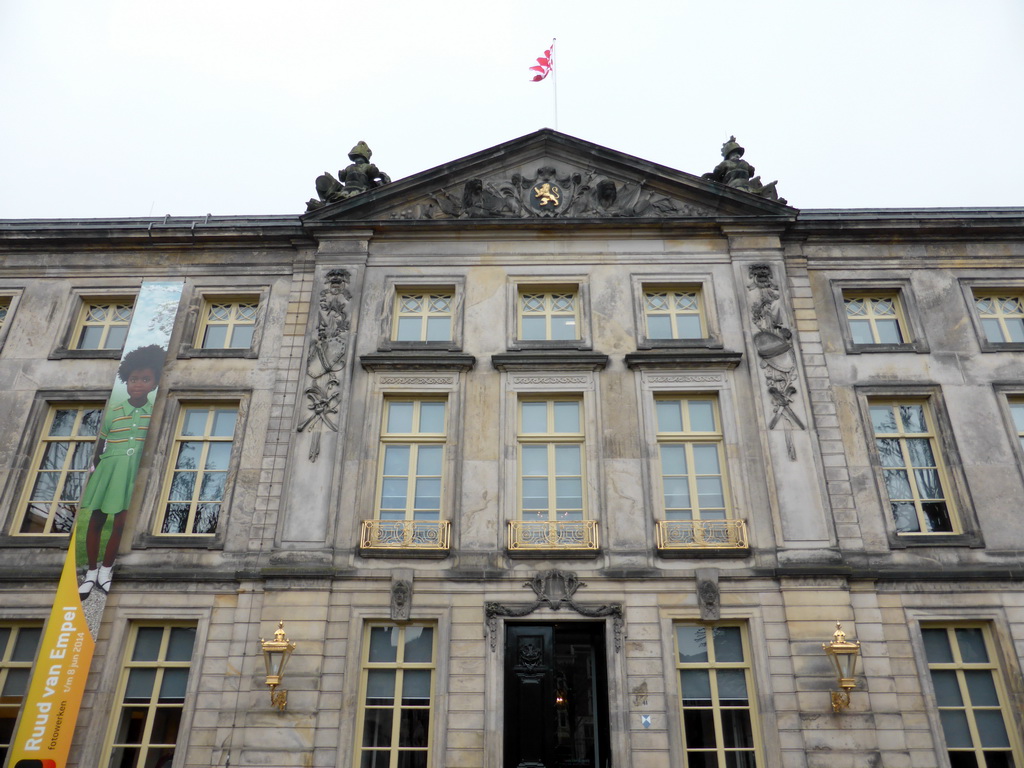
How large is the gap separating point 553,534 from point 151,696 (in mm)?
7475

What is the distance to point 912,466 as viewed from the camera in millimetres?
14117

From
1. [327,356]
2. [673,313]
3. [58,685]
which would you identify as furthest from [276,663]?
[673,313]

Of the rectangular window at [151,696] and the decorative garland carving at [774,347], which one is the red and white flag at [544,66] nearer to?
the decorative garland carving at [774,347]

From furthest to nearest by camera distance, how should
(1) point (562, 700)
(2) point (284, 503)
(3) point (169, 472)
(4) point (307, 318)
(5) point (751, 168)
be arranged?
(5) point (751, 168) → (4) point (307, 318) → (3) point (169, 472) → (2) point (284, 503) → (1) point (562, 700)

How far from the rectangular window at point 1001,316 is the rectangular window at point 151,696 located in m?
16.9

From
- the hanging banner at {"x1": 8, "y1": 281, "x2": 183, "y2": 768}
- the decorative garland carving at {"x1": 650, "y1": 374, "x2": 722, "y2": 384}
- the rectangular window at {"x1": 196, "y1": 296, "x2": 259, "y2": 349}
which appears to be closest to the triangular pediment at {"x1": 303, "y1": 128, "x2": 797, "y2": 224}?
the rectangular window at {"x1": 196, "y1": 296, "x2": 259, "y2": 349}

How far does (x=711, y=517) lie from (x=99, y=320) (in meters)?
13.7

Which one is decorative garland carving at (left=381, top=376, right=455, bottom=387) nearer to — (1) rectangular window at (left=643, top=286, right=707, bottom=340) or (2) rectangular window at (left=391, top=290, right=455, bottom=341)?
(2) rectangular window at (left=391, top=290, right=455, bottom=341)

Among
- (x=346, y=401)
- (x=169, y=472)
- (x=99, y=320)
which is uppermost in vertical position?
(x=99, y=320)

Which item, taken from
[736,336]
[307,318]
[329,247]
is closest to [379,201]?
[329,247]

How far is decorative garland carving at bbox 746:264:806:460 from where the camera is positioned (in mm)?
13883

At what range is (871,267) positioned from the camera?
1596 centimetres

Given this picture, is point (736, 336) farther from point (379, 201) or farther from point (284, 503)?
point (284, 503)

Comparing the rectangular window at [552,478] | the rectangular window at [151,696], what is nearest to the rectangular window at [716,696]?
the rectangular window at [552,478]
